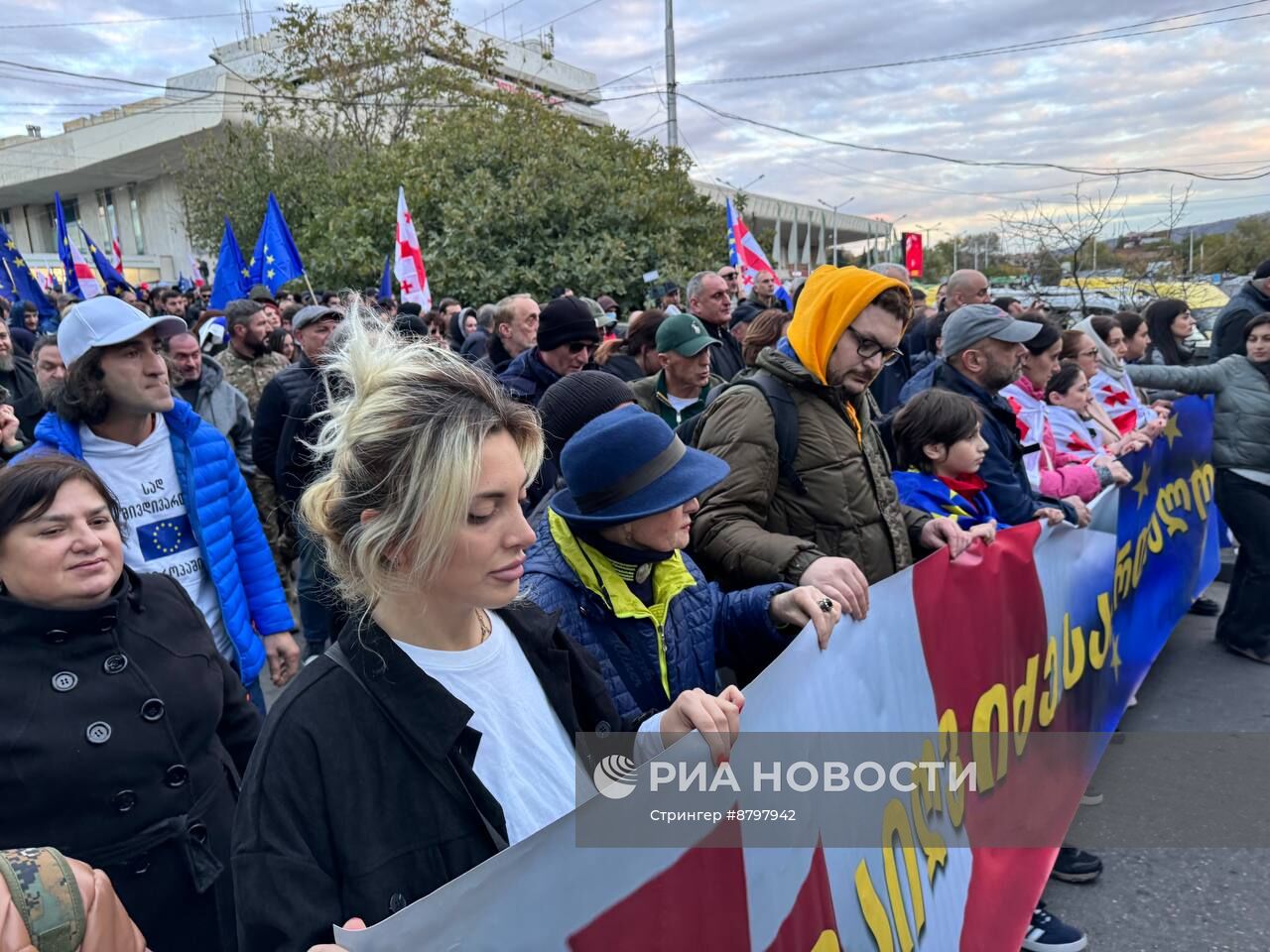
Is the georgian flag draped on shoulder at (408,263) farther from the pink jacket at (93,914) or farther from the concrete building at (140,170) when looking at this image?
the concrete building at (140,170)

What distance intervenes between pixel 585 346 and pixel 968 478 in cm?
198

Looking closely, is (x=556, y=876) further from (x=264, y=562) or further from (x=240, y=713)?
(x=264, y=562)

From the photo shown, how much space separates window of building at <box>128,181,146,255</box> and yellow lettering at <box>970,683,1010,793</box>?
181 ft

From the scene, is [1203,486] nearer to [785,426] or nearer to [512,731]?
[785,426]

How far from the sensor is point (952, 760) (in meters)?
2.53

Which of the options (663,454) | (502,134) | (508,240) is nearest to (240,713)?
(663,454)

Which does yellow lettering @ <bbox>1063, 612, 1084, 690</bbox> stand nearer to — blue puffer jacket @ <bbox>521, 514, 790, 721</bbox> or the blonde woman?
blue puffer jacket @ <bbox>521, 514, 790, 721</bbox>

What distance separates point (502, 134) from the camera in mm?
17875

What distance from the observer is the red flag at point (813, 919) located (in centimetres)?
176

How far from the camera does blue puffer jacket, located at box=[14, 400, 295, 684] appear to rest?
299cm

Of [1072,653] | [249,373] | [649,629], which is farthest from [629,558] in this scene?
[249,373]

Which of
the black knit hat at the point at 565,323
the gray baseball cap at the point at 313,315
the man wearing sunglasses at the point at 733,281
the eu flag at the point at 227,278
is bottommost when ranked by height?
the black knit hat at the point at 565,323

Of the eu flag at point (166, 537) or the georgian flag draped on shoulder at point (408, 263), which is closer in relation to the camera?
the eu flag at point (166, 537)

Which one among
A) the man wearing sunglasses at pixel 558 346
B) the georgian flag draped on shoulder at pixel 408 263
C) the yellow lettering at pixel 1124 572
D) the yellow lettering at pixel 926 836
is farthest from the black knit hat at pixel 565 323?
the georgian flag draped on shoulder at pixel 408 263
